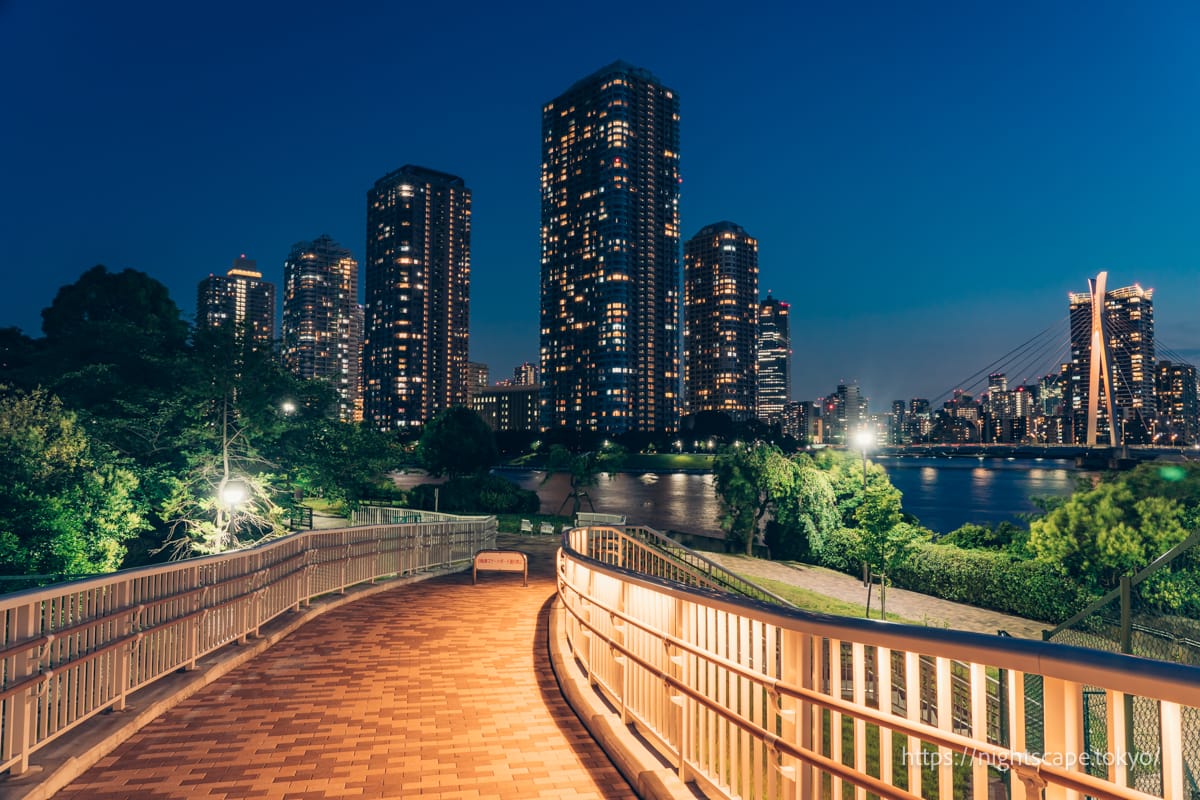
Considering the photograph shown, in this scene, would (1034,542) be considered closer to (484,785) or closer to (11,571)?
(484,785)

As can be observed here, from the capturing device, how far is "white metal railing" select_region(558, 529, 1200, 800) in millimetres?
2029

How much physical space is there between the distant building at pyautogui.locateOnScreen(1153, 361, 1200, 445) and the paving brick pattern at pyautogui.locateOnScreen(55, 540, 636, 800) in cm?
18518

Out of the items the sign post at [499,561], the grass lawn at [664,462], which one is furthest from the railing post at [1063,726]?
the grass lawn at [664,462]

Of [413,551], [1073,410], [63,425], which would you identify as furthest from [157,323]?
[1073,410]

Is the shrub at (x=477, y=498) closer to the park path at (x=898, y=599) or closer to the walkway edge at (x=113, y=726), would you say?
the park path at (x=898, y=599)

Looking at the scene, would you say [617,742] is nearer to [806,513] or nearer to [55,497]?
[55,497]

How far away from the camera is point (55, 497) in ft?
56.4

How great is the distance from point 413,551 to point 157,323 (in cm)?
2006

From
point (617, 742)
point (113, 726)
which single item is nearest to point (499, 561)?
point (113, 726)

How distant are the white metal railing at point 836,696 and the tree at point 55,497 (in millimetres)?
15356

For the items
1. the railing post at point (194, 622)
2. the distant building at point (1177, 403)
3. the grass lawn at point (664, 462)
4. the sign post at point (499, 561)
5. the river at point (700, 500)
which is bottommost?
the river at point (700, 500)

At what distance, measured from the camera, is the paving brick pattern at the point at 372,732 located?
4.98 metres

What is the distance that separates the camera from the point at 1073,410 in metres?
170

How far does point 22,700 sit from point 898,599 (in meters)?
29.3
